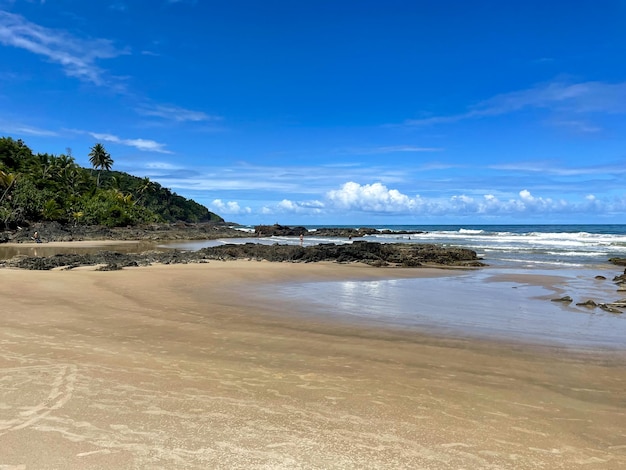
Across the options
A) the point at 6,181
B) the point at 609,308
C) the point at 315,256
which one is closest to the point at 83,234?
the point at 6,181

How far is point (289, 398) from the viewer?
504cm

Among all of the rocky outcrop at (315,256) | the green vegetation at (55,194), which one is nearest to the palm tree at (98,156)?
the green vegetation at (55,194)

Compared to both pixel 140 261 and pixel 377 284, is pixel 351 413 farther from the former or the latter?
pixel 140 261

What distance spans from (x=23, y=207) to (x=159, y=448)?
61026 millimetres

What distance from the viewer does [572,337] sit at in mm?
8570

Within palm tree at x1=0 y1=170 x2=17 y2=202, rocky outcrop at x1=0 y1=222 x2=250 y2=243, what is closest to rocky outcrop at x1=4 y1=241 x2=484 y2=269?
rocky outcrop at x1=0 y1=222 x2=250 y2=243

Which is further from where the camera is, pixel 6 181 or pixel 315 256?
pixel 6 181

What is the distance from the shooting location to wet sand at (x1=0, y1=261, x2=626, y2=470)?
3.78m

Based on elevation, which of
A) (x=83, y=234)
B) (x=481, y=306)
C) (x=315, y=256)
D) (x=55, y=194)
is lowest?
(x=481, y=306)

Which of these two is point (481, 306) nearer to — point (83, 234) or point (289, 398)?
point (289, 398)

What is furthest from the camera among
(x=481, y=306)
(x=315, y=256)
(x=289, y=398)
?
(x=315, y=256)

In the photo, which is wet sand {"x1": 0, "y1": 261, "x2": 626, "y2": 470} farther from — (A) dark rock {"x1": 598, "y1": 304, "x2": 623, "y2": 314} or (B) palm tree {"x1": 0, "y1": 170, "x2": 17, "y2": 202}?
(B) palm tree {"x1": 0, "y1": 170, "x2": 17, "y2": 202}

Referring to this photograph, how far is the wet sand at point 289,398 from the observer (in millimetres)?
3779

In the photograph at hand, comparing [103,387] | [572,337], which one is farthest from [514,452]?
[572,337]
